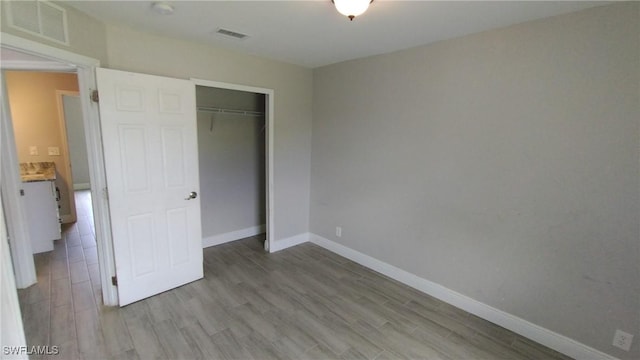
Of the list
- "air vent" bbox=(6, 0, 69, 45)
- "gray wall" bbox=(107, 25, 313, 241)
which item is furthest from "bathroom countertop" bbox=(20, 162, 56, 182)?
"air vent" bbox=(6, 0, 69, 45)

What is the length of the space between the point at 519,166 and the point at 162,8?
116 inches

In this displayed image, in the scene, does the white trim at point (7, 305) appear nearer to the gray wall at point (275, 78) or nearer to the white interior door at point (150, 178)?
the white interior door at point (150, 178)

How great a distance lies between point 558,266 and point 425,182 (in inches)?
47.4

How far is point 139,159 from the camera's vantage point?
101 inches

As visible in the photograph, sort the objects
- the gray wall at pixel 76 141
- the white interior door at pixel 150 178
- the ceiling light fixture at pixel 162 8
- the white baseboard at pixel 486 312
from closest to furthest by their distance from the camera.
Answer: the ceiling light fixture at pixel 162 8
the white baseboard at pixel 486 312
the white interior door at pixel 150 178
the gray wall at pixel 76 141

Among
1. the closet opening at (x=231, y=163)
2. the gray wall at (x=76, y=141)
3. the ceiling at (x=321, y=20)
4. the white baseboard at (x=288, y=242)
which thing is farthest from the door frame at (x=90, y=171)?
the gray wall at (x=76, y=141)

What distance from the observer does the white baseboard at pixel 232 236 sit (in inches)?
156

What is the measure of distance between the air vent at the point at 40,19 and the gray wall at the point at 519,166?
2635 millimetres

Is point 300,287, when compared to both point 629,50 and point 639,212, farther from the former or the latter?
point 629,50

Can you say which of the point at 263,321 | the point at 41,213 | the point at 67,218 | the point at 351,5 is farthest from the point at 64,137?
the point at 351,5

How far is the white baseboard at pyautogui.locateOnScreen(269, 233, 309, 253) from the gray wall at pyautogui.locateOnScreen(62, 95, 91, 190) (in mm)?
5627

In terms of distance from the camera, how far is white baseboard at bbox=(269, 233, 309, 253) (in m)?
3.89

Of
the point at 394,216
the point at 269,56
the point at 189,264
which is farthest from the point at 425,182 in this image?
the point at 189,264

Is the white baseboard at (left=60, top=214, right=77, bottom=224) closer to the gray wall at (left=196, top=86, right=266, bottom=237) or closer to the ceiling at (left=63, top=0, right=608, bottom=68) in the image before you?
the gray wall at (left=196, top=86, right=266, bottom=237)
